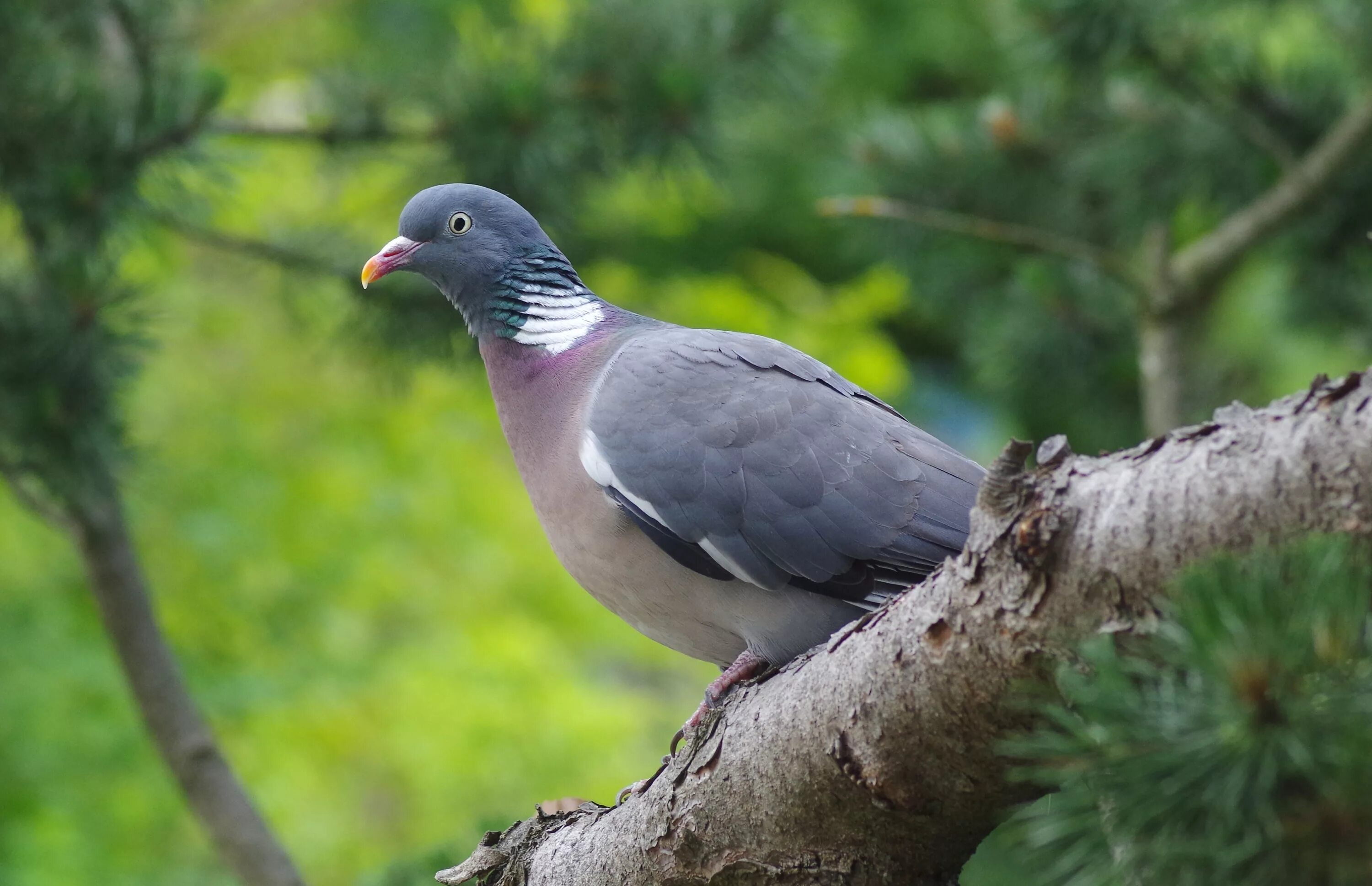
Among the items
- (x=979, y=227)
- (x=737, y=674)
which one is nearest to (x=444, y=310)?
(x=979, y=227)

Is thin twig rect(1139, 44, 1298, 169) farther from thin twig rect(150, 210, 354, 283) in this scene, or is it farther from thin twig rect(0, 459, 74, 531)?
thin twig rect(0, 459, 74, 531)

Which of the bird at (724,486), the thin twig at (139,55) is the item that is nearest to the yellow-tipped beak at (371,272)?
the bird at (724,486)

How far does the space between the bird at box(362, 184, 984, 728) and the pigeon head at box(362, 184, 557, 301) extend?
0.85 ft

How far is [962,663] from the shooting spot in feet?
5.52

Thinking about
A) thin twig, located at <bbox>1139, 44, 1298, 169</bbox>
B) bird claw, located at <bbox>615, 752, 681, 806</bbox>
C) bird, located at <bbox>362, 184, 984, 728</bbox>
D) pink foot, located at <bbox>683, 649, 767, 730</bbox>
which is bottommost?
bird claw, located at <bbox>615, 752, 681, 806</bbox>

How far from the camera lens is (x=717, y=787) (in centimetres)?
224

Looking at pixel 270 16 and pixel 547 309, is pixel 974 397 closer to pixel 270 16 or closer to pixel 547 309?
pixel 270 16

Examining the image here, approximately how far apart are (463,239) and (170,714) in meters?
1.77

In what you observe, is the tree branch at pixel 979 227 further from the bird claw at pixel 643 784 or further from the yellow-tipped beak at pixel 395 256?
the bird claw at pixel 643 784

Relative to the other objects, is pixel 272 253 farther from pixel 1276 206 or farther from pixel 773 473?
pixel 1276 206

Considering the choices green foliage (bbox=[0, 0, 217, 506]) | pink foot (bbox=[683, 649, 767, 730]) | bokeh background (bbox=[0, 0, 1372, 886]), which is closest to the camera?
pink foot (bbox=[683, 649, 767, 730])

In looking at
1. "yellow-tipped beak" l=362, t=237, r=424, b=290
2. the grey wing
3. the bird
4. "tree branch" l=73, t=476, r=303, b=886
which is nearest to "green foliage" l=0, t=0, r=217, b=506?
"tree branch" l=73, t=476, r=303, b=886

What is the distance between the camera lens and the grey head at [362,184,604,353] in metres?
3.50

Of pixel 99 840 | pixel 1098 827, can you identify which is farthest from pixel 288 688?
pixel 1098 827
